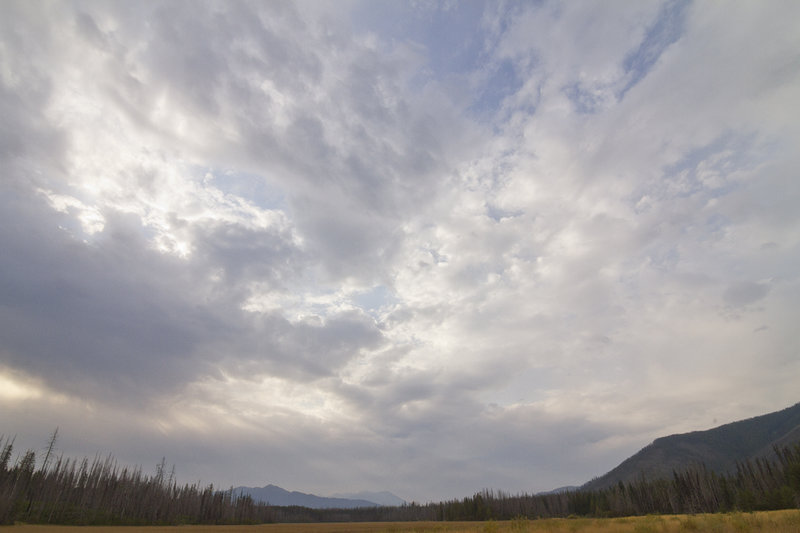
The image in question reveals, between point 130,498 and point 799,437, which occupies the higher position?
point 799,437

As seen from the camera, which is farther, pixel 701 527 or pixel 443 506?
pixel 443 506

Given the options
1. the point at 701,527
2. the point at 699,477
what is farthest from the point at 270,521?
the point at 701,527

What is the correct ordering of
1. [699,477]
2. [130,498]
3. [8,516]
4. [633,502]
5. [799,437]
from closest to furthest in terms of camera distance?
[8,516]
[699,477]
[130,498]
[633,502]
[799,437]

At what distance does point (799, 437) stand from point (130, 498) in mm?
252832

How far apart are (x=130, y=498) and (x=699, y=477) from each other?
13504 cm

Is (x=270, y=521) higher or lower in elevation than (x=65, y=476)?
lower

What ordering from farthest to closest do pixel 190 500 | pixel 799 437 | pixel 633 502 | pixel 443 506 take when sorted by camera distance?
pixel 799 437
pixel 443 506
pixel 190 500
pixel 633 502

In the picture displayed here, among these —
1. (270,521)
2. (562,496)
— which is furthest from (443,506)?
(270,521)

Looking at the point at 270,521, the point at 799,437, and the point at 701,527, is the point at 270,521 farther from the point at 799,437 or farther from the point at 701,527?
the point at 799,437

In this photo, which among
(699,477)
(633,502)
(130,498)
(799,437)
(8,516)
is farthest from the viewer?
(799,437)

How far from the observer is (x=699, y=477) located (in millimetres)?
94375

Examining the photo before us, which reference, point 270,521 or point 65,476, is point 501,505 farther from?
point 65,476

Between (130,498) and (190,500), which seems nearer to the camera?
(130,498)

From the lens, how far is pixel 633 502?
111562 millimetres
